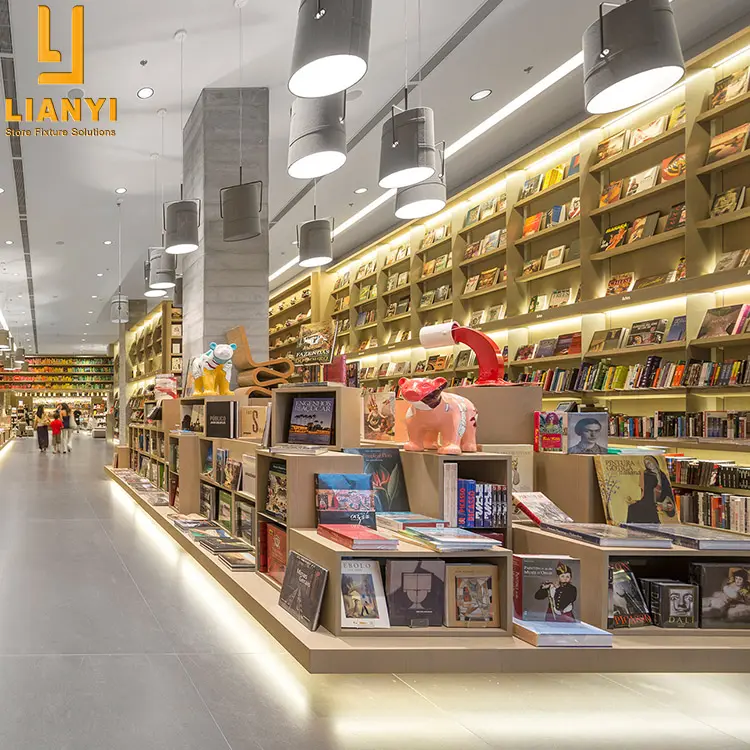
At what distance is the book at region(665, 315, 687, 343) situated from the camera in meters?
5.57

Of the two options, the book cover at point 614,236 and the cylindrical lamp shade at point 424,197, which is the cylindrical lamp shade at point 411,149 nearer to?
the cylindrical lamp shade at point 424,197

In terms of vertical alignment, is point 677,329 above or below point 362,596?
above

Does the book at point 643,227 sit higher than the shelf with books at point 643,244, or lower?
higher

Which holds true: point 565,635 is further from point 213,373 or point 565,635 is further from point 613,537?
point 213,373

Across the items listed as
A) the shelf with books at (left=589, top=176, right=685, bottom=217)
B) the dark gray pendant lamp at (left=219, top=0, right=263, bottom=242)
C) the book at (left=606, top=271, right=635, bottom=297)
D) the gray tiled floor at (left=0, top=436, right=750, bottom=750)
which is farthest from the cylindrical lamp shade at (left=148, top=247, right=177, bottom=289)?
the gray tiled floor at (left=0, top=436, right=750, bottom=750)

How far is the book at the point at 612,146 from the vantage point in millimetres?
6324

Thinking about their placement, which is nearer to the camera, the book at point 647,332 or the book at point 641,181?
the book at point 647,332

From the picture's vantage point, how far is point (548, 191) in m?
7.17

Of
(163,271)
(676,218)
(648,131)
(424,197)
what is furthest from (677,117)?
(163,271)

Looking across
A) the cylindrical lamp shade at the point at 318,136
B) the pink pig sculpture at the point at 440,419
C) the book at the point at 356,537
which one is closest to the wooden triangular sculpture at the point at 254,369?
the cylindrical lamp shade at the point at 318,136

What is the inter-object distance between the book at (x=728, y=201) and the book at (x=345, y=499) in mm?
3594

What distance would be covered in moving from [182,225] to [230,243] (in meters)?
0.75

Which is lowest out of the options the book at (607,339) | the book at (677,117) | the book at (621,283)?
the book at (607,339)

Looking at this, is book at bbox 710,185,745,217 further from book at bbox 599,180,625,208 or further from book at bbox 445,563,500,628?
book at bbox 445,563,500,628
